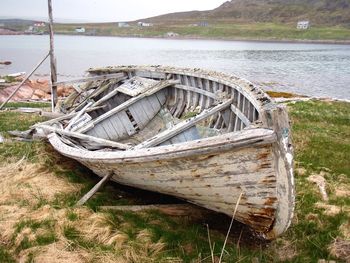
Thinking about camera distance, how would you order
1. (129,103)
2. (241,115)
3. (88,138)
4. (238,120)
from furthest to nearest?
(129,103) < (88,138) < (238,120) < (241,115)

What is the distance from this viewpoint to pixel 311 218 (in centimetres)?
701

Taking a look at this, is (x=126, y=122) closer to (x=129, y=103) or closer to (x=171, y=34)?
(x=129, y=103)

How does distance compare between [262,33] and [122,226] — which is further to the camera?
[262,33]

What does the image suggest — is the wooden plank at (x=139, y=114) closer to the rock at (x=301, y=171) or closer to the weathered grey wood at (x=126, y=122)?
the weathered grey wood at (x=126, y=122)

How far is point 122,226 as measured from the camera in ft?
21.0

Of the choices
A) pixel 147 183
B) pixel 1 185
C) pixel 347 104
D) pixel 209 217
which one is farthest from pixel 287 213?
pixel 347 104

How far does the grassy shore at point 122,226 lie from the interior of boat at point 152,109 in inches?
41.0

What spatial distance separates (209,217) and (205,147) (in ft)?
7.46

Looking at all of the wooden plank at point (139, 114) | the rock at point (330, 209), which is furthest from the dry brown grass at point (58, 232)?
the rock at point (330, 209)

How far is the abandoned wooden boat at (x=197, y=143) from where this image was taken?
498cm

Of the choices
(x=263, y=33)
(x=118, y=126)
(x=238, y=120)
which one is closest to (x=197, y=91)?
(x=118, y=126)

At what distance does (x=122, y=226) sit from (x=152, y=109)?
477cm

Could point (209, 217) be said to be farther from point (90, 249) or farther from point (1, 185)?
point (1, 185)

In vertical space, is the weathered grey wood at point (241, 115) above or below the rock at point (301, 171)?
above
